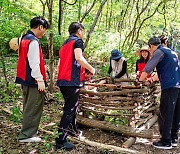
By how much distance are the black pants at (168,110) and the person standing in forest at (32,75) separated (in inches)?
78.5

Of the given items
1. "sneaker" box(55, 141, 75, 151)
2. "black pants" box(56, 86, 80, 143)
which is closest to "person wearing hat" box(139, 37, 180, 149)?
"black pants" box(56, 86, 80, 143)

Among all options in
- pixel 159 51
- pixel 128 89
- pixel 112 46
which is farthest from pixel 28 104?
pixel 112 46

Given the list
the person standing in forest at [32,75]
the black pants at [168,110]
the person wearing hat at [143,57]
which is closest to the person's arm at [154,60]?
the black pants at [168,110]

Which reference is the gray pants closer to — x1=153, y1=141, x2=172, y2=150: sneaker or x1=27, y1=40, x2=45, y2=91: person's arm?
x1=27, y1=40, x2=45, y2=91: person's arm

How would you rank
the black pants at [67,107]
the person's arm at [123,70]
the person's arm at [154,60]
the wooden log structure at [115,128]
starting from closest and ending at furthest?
the black pants at [67,107] < the person's arm at [154,60] < the wooden log structure at [115,128] < the person's arm at [123,70]

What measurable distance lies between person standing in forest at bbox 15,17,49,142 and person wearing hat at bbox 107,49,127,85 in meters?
2.15

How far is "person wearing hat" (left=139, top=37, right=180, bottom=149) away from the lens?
4.61 m

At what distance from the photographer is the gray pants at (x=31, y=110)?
4.44 metres

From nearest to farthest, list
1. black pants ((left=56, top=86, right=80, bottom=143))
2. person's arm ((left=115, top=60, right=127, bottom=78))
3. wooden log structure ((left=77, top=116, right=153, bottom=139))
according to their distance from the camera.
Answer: black pants ((left=56, top=86, right=80, bottom=143)) → wooden log structure ((left=77, top=116, right=153, bottom=139)) → person's arm ((left=115, top=60, right=127, bottom=78))

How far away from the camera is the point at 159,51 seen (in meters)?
4.61

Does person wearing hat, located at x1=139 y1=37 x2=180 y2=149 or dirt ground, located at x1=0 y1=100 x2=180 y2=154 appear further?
person wearing hat, located at x1=139 y1=37 x2=180 y2=149

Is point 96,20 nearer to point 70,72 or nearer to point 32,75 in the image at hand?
point 70,72

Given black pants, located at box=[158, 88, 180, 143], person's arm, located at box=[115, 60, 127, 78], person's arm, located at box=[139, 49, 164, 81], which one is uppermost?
person's arm, located at box=[139, 49, 164, 81]

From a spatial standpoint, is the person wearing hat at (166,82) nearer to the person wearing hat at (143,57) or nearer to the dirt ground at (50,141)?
the dirt ground at (50,141)
